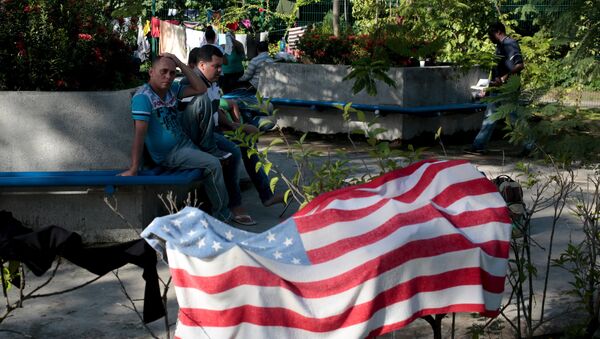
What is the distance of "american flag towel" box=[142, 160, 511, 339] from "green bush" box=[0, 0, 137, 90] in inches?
141

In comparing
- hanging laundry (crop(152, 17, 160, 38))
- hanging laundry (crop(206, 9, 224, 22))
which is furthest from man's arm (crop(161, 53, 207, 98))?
hanging laundry (crop(152, 17, 160, 38))

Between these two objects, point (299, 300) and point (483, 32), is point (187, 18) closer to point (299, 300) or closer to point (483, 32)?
point (483, 32)

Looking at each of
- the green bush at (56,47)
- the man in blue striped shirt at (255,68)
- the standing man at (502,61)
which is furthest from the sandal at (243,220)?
the man in blue striped shirt at (255,68)

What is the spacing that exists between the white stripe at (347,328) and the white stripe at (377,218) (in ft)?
1.15

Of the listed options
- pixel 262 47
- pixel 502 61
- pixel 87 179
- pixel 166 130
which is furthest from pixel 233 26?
pixel 87 179

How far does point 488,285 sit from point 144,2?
2876 mm

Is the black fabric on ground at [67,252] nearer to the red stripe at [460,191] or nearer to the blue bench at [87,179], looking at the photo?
the red stripe at [460,191]

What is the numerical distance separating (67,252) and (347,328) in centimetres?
124

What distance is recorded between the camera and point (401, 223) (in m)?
4.01

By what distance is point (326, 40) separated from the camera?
15.0 m

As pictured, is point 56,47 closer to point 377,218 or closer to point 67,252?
point 67,252

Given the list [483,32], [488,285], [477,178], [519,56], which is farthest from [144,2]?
[483,32]

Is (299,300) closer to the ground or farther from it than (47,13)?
closer to the ground

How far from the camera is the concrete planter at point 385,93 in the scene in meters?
13.3
